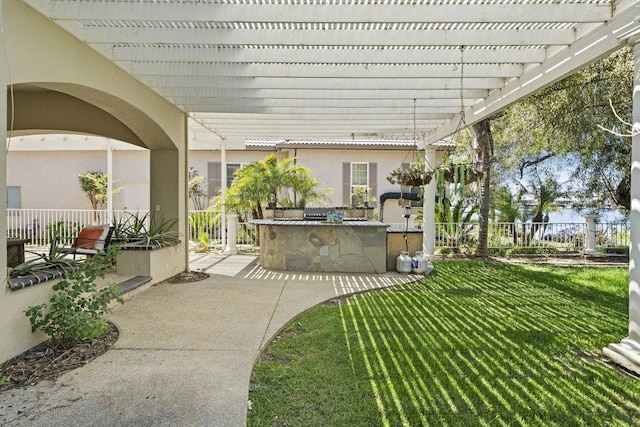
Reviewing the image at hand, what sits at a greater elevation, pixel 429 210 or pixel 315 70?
pixel 315 70

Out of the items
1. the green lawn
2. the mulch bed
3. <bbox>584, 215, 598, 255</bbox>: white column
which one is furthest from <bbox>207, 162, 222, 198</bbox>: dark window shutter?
<bbox>584, 215, 598, 255</bbox>: white column

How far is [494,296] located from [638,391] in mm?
3636

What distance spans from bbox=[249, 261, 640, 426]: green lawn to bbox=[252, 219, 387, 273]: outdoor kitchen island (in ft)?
7.55

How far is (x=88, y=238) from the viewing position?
25.5 ft

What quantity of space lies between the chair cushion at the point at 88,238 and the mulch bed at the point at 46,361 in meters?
3.81

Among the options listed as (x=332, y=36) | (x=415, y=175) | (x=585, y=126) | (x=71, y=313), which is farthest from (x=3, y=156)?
(x=585, y=126)

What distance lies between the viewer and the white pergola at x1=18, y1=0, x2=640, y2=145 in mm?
4332

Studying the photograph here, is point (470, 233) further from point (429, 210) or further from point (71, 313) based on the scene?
point (71, 313)

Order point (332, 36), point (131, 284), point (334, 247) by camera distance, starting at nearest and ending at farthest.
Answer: point (332, 36) < point (131, 284) < point (334, 247)

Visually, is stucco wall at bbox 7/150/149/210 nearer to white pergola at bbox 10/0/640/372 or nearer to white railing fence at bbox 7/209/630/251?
white railing fence at bbox 7/209/630/251

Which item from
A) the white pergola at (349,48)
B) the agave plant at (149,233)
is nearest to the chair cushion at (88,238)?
the agave plant at (149,233)

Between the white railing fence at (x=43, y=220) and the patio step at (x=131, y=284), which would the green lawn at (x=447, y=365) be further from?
the white railing fence at (x=43, y=220)

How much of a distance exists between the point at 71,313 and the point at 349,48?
4865mm

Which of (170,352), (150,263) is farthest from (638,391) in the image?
(150,263)
